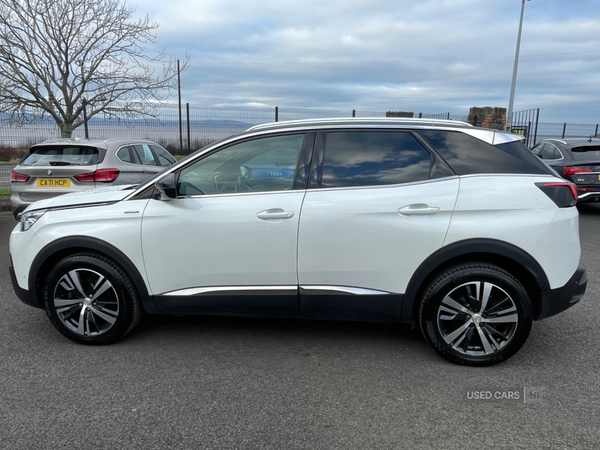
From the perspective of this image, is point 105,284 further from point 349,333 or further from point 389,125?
point 389,125

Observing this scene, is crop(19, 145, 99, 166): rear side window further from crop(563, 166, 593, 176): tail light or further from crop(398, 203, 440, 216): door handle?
crop(563, 166, 593, 176): tail light

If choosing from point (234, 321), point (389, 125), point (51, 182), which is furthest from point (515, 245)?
point (51, 182)

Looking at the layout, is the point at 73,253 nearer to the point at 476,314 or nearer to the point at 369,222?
the point at 369,222

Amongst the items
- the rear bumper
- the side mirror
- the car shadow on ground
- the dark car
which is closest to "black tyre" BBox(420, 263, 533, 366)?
the rear bumper

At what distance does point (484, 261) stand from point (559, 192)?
691 millimetres

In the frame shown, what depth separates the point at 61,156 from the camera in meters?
7.18

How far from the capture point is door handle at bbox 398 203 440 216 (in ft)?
10.3

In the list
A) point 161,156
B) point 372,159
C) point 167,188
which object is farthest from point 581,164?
point 167,188

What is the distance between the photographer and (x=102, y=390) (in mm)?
2969

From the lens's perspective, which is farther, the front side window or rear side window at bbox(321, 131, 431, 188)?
the front side window

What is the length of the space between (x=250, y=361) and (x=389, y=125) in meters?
2.06

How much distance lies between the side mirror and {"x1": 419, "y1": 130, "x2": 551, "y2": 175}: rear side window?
1.91m

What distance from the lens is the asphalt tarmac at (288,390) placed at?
2508mm

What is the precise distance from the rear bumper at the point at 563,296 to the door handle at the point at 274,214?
1.91m
